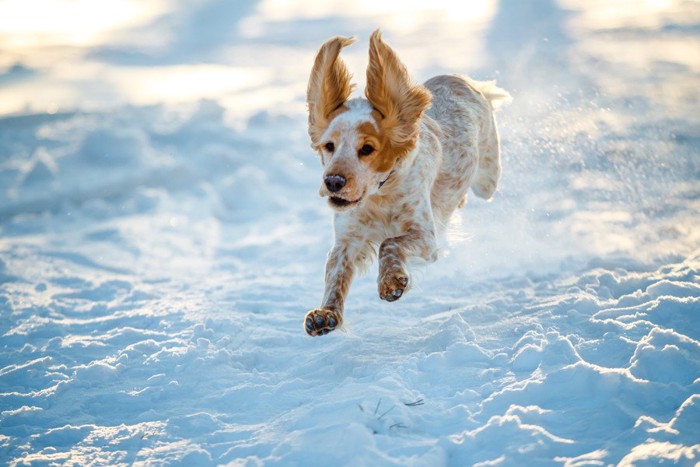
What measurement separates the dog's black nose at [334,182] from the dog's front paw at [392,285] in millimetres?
549

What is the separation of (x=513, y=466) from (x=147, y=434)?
6.00 feet

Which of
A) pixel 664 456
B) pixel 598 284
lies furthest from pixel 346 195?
pixel 598 284

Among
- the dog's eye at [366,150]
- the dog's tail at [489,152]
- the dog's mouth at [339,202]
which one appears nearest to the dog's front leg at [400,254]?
the dog's mouth at [339,202]

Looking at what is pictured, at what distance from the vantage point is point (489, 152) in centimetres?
546

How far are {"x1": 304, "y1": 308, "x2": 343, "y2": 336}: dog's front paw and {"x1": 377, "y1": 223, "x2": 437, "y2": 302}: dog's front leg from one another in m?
0.30

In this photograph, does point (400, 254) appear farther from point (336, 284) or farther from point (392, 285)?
point (336, 284)

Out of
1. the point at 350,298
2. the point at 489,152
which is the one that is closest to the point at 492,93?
the point at 489,152

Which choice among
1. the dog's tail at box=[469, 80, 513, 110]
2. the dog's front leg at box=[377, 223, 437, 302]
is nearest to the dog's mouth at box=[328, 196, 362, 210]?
the dog's front leg at box=[377, 223, 437, 302]

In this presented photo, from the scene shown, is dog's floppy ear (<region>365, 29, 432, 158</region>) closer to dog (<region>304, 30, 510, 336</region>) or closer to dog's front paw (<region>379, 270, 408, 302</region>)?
dog (<region>304, 30, 510, 336</region>)

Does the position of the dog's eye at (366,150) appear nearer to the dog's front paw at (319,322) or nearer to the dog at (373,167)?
the dog at (373,167)

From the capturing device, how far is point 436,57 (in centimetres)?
1247

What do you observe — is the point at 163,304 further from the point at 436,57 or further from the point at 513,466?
the point at 436,57

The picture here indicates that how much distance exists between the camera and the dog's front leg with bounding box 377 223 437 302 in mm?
3369

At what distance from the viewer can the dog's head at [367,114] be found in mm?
3424
